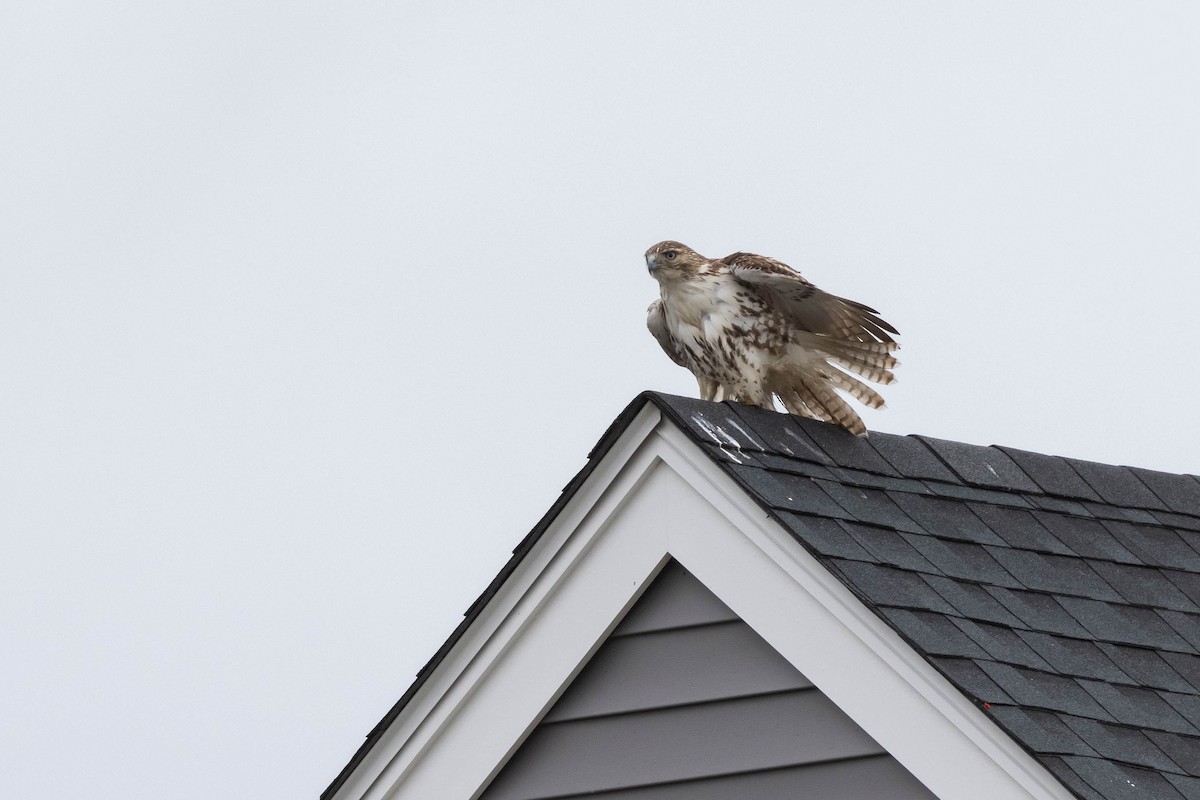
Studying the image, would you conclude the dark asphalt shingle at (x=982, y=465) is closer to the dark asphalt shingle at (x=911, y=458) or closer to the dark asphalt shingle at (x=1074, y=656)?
the dark asphalt shingle at (x=911, y=458)

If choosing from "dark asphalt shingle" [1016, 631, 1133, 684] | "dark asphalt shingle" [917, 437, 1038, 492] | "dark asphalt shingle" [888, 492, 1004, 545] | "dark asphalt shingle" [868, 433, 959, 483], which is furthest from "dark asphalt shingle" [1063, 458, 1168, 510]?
"dark asphalt shingle" [1016, 631, 1133, 684]

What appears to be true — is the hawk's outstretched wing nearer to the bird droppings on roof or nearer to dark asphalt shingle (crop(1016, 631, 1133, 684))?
the bird droppings on roof

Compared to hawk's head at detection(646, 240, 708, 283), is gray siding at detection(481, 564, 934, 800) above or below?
below

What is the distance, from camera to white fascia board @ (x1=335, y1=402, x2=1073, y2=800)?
113 inches

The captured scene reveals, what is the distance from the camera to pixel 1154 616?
3645 millimetres

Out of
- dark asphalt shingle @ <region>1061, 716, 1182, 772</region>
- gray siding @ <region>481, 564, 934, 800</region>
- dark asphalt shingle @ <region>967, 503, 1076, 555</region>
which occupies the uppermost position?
Answer: dark asphalt shingle @ <region>967, 503, 1076, 555</region>

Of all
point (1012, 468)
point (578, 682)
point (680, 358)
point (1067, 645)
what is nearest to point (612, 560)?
point (578, 682)

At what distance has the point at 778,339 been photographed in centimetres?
434

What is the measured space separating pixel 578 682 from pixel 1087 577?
3.61 feet

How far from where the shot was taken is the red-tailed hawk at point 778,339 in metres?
4.23

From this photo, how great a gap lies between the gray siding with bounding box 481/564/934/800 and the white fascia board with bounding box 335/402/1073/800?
6 centimetres

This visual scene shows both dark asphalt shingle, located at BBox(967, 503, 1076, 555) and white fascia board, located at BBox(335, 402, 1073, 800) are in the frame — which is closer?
white fascia board, located at BBox(335, 402, 1073, 800)

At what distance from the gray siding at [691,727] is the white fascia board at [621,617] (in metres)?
0.06

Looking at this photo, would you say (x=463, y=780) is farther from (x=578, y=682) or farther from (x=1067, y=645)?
(x=1067, y=645)
